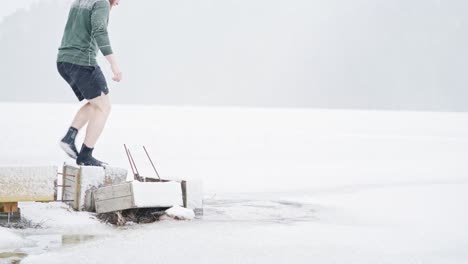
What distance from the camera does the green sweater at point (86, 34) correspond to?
260 inches

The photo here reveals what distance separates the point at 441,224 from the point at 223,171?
600 centimetres

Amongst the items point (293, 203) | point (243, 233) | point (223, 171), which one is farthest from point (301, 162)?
point (243, 233)

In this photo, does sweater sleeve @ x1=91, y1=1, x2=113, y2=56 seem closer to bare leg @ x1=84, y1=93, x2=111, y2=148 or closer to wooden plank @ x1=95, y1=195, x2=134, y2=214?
bare leg @ x1=84, y1=93, x2=111, y2=148

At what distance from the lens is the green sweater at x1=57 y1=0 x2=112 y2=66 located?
21.7 ft

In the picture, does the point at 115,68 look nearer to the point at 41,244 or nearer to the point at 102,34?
the point at 102,34

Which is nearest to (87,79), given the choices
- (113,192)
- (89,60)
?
(89,60)

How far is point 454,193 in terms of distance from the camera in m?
9.00

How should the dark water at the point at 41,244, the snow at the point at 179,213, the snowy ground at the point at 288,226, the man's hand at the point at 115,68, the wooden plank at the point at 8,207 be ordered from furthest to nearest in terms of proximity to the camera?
the man's hand at the point at 115,68
the snow at the point at 179,213
the wooden plank at the point at 8,207
the snowy ground at the point at 288,226
the dark water at the point at 41,244

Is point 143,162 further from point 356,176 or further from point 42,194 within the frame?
point 42,194

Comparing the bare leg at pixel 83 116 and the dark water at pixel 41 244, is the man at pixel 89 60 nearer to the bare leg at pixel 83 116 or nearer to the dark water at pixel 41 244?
the bare leg at pixel 83 116

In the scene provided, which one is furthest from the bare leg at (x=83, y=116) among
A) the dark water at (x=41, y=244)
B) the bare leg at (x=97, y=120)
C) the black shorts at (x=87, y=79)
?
the dark water at (x=41, y=244)

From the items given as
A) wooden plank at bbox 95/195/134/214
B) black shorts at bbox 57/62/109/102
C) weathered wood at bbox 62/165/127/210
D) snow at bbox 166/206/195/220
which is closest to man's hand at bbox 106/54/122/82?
black shorts at bbox 57/62/109/102

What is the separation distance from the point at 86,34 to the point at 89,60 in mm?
266

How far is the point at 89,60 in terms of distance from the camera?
662cm
